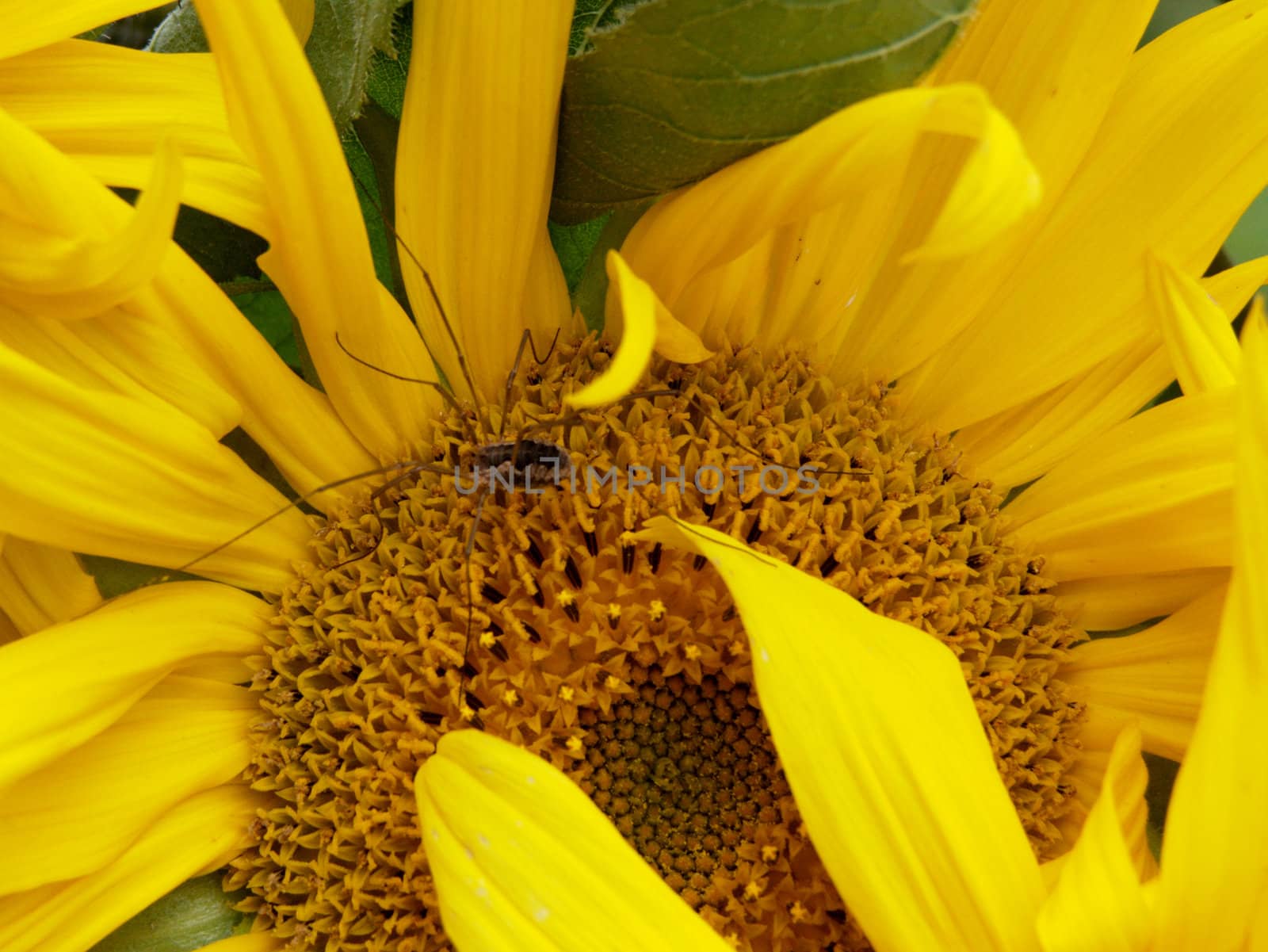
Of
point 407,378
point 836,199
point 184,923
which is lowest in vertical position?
point 184,923

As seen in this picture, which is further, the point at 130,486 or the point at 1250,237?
the point at 1250,237

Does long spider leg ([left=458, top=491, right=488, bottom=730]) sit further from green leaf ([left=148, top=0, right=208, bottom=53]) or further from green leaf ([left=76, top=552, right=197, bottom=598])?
green leaf ([left=148, top=0, right=208, bottom=53])

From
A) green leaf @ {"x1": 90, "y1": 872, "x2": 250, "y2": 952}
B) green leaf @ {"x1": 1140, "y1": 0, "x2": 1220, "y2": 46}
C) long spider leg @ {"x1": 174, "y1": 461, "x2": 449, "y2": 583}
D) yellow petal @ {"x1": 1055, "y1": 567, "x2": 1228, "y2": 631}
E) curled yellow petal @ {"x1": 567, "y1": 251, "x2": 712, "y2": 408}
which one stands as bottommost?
green leaf @ {"x1": 90, "y1": 872, "x2": 250, "y2": 952}

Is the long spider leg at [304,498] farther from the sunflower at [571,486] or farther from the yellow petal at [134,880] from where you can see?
the yellow petal at [134,880]

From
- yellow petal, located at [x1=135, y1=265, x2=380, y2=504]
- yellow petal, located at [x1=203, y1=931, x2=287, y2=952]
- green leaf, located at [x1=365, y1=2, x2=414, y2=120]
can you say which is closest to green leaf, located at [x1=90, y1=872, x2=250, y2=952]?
yellow petal, located at [x1=203, y1=931, x2=287, y2=952]

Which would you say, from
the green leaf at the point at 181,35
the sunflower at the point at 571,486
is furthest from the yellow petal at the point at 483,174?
the green leaf at the point at 181,35

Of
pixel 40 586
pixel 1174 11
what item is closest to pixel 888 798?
pixel 40 586

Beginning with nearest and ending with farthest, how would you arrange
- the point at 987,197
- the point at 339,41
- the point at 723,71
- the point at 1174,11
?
the point at 987,197 < the point at 723,71 < the point at 339,41 < the point at 1174,11

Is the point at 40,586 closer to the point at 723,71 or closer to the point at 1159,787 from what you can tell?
the point at 723,71
